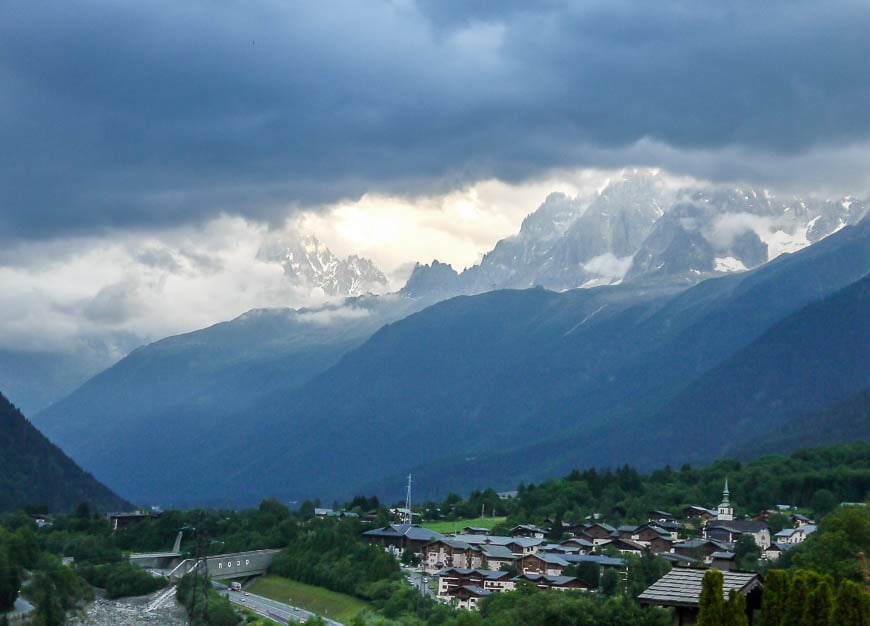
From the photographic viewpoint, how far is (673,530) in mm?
137500

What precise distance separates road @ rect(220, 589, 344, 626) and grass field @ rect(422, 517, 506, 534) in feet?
121

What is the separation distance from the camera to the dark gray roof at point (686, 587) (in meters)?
38.9

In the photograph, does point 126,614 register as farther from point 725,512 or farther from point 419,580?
point 725,512

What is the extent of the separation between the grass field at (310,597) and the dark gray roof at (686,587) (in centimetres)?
6525

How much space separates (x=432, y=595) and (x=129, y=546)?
2012 inches

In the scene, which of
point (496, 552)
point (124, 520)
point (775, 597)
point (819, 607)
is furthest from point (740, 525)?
point (819, 607)

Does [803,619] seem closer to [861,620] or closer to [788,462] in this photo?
[861,620]

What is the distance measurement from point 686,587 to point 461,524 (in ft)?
411

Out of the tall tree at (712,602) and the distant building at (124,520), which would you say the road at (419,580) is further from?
the tall tree at (712,602)

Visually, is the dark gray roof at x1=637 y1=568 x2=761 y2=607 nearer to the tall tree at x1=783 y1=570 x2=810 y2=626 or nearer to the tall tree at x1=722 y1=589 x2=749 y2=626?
the tall tree at x1=722 y1=589 x2=749 y2=626

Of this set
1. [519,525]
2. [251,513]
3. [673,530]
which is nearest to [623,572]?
[673,530]

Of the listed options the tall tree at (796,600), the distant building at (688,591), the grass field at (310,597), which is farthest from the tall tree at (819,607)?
the grass field at (310,597)

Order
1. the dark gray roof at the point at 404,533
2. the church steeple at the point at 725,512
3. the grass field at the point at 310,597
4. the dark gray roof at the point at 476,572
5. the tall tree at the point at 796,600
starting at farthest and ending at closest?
the church steeple at the point at 725,512 → the dark gray roof at the point at 404,533 → the dark gray roof at the point at 476,572 → the grass field at the point at 310,597 → the tall tree at the point at 796,600

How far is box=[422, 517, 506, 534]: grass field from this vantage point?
515 ft
